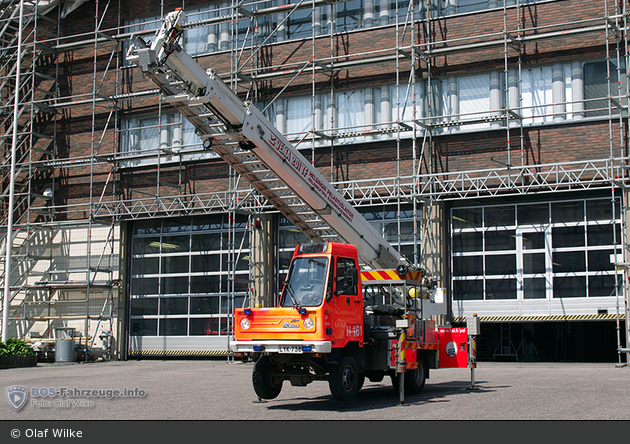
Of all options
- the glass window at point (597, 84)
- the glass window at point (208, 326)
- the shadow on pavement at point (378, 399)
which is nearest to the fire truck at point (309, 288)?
the shadow on pavement at point (378, 399)

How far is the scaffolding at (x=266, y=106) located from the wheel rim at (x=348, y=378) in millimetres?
10415

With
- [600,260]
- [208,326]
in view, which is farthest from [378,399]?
[208,326]

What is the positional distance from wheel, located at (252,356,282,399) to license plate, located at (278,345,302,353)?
88 cm

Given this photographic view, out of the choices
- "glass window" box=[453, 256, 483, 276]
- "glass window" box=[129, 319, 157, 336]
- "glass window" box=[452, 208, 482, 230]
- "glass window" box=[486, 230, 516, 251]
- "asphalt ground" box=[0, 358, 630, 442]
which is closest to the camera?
"asphalt ground" box=[0, 358, 630, 442]

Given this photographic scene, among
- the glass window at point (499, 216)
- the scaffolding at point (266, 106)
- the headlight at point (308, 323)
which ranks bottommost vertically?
the headlight at point (308, 323)

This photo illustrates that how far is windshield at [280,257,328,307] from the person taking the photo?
39.1ft

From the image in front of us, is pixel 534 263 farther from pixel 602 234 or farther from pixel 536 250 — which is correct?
pixel 602 234

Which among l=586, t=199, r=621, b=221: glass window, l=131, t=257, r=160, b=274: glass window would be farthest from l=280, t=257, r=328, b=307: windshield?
l=131, t=257, r=160, b=274: glass window

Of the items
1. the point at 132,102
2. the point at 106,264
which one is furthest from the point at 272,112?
the point at 106,264

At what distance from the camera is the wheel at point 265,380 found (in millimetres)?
12258

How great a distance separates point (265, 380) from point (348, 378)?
1.45 metres

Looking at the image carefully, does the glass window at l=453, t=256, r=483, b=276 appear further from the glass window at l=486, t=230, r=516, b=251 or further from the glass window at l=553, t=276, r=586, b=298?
the glass window at l=553, t=276, r=586, b=298

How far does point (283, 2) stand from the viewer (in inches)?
1017

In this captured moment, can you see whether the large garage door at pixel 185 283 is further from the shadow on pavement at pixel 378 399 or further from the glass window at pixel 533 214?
the shadow on pavement at pixel 378 399
